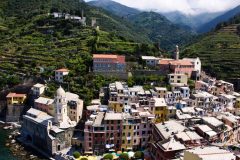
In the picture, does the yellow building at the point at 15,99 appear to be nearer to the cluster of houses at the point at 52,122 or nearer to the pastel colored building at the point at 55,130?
the cluster of houses at the point at 52,122

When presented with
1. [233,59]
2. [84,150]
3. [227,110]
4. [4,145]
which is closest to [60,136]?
[84,150]

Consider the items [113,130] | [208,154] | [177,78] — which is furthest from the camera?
[177,78]

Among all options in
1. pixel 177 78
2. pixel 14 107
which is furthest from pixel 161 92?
pixel 14 107

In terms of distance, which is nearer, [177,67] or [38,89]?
[38,89]

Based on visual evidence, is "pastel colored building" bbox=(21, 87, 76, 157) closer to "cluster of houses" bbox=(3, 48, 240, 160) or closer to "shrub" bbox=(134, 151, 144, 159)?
"cluster of houses" bbox=(3, 48, 240, 160)

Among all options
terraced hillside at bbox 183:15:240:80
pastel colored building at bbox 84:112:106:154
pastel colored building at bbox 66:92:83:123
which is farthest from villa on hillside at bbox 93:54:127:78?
terraced hillside at bbox 183:15:240:80

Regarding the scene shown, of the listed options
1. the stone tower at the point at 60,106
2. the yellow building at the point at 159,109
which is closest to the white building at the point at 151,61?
the yellow building at the point at 159,109

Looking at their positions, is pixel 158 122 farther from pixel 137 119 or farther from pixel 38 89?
pixel 38 89
